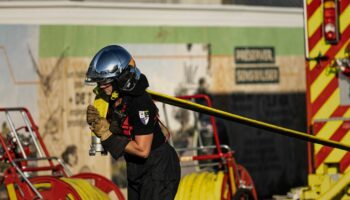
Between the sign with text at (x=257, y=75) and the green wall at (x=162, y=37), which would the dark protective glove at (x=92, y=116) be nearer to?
the green wall at (x=162, y=37)

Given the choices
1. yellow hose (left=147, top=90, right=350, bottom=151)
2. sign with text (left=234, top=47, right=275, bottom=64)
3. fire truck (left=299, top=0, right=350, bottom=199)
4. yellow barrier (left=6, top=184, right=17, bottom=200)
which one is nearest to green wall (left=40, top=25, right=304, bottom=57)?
sign with text (left=234, top=47, right=275, bottom=64)

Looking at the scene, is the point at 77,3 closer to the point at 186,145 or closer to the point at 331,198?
the point at 186,145

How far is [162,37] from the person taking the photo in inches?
471

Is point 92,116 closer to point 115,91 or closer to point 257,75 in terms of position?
point 115,91

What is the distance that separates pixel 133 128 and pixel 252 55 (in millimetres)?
6807

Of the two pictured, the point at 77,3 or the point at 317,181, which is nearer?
the point at 317,181

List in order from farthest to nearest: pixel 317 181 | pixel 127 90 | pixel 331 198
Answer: pixel 317 181 → pixel 331 198 → pixel 127 90

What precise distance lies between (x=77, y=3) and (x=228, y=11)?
2.23 meters

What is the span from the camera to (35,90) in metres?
11.3

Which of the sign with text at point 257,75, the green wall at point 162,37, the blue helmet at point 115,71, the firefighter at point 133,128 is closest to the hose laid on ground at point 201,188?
the firefighter at point 133,128

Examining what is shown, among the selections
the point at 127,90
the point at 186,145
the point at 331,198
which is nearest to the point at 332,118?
the point at 331,198

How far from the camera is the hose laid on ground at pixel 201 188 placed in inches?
321

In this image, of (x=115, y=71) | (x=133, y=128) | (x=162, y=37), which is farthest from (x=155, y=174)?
(x=162, y=37)

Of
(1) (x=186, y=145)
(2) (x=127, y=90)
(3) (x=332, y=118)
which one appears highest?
(2) (x=127, y=90)
